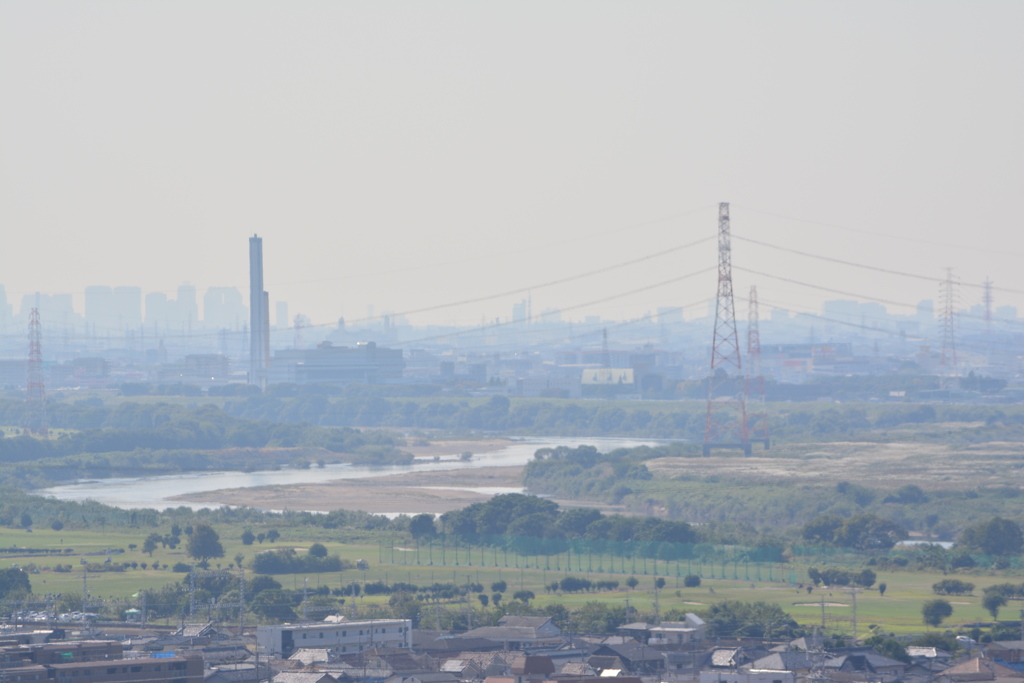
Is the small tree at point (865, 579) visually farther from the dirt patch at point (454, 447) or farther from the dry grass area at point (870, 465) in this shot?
the dirt patch at point (454, 447)

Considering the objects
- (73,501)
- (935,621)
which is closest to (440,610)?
(935,621)

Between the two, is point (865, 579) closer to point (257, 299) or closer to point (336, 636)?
point (336, 636)

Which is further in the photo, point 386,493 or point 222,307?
point 222,307

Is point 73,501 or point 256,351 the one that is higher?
point 256,351

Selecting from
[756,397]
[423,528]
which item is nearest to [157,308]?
[756,397]

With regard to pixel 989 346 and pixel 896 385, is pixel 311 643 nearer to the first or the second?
pixel 896 385

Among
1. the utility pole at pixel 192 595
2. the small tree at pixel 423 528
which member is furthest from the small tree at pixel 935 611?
the small tree at pixel 423 528
